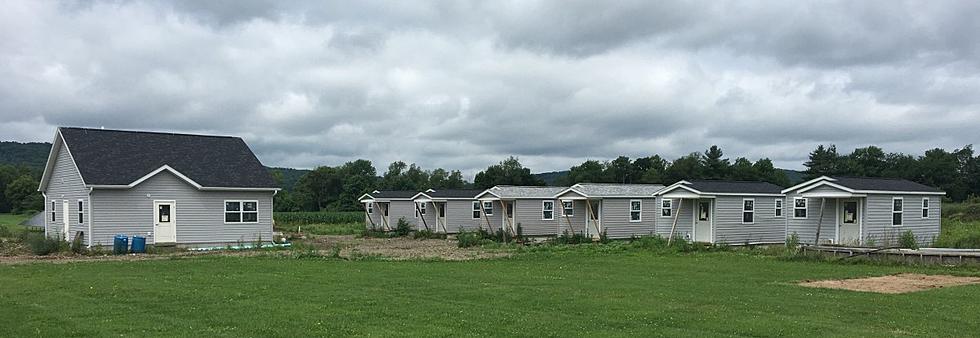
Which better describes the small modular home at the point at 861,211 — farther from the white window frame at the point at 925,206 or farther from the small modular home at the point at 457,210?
the small modular home at the point at 457,210

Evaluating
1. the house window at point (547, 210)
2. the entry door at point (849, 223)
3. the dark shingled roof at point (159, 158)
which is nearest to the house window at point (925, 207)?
the entry door at point (849, 223)

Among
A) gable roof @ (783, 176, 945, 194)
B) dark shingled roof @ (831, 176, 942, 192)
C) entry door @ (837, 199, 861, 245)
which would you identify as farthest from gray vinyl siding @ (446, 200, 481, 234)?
dark shingled roof @ (831, 176, 942, 192)

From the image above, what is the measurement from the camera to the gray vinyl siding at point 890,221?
3089cm

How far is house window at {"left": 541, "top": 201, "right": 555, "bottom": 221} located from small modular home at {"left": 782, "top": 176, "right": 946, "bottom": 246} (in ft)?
48.2

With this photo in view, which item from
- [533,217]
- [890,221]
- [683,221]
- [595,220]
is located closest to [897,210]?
[890,221]

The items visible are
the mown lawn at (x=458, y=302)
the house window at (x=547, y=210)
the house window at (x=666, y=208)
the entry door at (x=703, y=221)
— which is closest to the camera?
the mown lawn at (x=458, y=302)

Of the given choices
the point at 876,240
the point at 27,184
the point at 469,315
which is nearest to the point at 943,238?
the point at 876,240

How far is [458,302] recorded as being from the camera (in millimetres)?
14258

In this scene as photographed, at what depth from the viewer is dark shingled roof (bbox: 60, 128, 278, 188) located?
105 feet

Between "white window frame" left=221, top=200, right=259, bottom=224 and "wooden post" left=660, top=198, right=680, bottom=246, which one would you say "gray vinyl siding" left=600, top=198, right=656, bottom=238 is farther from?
"white window frame" left=221, top=200, right=259, bottom=224

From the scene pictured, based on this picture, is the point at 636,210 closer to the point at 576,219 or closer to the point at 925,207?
the point at 576,219

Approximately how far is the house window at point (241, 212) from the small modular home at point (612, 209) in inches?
621

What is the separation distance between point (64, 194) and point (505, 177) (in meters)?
72.5

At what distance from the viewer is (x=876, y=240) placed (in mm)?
30750
